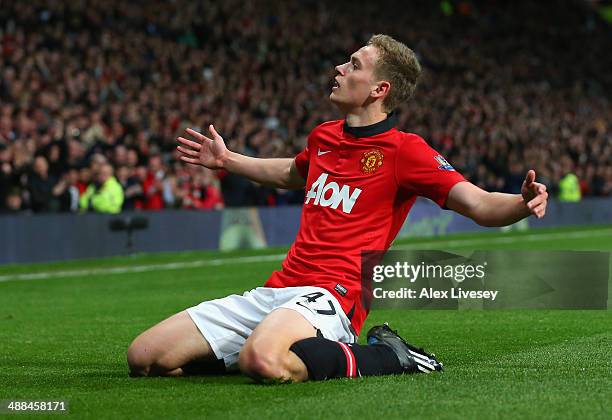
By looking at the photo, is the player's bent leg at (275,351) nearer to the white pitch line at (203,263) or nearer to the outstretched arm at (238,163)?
the outstretched arm at (238,163)

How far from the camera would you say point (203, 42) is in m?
31.2

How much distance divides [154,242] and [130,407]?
16.7 m

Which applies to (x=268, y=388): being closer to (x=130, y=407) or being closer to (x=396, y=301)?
(x=130, y=407)

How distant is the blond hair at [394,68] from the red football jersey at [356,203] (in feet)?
0.45

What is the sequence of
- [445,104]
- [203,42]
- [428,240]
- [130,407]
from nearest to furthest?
[130,407], [428,240], [203,42], [445,104]

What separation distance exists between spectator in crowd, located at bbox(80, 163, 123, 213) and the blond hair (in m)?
14.4

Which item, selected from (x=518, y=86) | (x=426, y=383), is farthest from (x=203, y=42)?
(x=426, y=383)

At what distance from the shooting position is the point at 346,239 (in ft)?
24.1

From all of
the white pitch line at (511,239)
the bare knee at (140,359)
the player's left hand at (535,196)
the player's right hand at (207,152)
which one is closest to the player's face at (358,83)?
the player's right hand at (207,152)

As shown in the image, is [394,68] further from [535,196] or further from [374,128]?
[535,196]

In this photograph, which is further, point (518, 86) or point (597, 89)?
point (597, 89)

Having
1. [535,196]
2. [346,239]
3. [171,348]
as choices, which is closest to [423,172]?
[346,239]

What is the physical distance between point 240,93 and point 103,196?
8.85 meters

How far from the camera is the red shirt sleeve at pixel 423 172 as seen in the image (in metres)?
7.08
